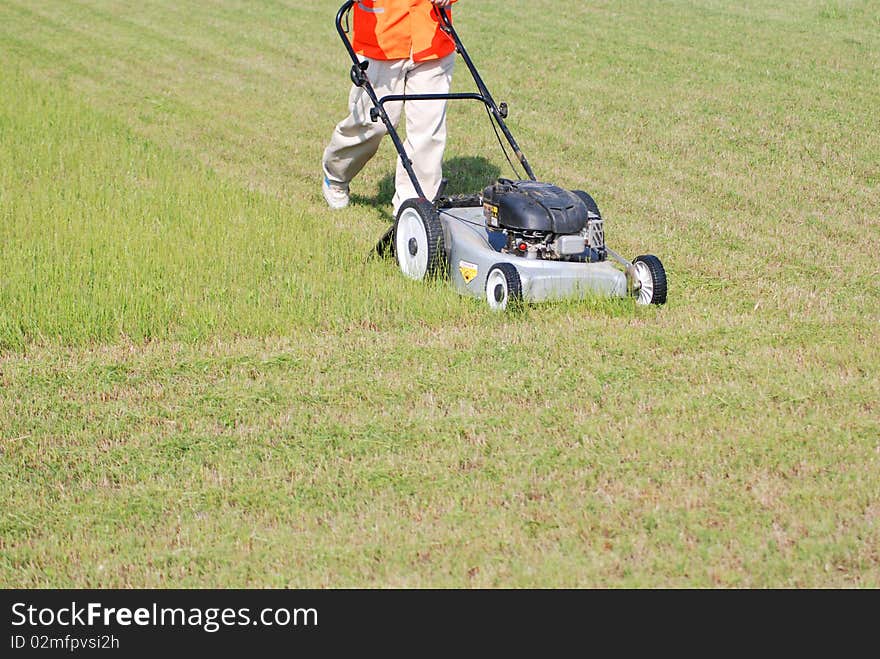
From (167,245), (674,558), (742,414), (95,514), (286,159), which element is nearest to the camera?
(674,558)

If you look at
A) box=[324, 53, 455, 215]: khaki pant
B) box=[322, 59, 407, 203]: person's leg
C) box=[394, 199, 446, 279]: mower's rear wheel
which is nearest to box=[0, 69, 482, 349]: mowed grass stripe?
box=[394, 199, 446, 279]: mower's rear wheel

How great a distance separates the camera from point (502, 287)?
511cm

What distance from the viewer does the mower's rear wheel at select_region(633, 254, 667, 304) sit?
5180 millimetres

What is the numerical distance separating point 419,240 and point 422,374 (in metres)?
1.21

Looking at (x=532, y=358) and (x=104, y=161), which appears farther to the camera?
(x=104, y=161)

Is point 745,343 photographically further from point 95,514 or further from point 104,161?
point 104,161

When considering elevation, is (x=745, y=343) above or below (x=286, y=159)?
above

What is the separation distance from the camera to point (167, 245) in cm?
612

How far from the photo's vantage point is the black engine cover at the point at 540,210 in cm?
511

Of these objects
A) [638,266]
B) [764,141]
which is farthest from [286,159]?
[638,266]

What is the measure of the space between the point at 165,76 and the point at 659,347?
8747mm

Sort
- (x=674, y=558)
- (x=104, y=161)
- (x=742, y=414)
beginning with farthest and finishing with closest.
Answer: (x=104, y=161)
(x=742, y=414)
(x=674, y=558)

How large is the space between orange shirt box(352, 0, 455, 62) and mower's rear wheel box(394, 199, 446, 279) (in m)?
1.13

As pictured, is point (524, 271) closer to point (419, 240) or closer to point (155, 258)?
point (419, 240)
